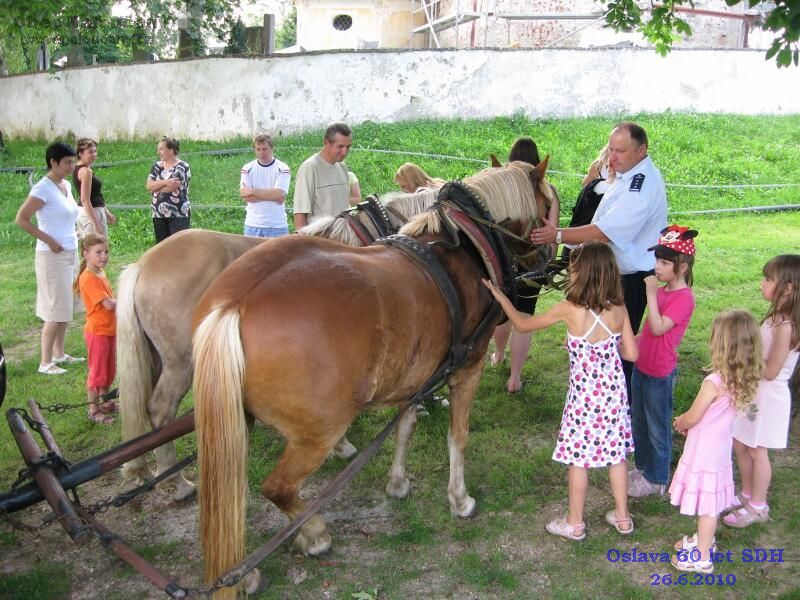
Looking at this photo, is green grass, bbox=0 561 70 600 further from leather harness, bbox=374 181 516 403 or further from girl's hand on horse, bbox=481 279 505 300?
girl's hand on horse, bbox=481 279 505 300

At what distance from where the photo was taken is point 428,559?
10.7 feet

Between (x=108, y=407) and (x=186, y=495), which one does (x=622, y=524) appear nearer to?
(x=186, y=495)

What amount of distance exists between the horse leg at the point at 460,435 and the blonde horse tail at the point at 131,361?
1689 millimetres

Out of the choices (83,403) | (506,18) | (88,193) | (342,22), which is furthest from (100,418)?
(342,22)

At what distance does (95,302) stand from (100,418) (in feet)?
2.81

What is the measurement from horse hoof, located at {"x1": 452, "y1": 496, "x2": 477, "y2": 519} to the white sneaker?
932mm

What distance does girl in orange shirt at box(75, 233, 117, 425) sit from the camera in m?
4.58

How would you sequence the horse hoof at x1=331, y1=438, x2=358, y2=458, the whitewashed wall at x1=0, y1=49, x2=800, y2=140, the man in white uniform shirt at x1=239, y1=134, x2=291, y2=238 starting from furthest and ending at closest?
the whitewashed wall at x1=0, y1=49, x2=800, y2=140 < the man in white uniform shirt at x1=239, y1=134, x2=291, y2=238 < the horse hoof at x1=331, y1=438, x2=358, y2=458

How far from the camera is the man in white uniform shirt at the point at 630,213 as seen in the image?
149 inches

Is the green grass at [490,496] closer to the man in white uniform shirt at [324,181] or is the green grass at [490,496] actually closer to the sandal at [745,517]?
the sandal at [745,517]

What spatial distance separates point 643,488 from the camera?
3.79 m

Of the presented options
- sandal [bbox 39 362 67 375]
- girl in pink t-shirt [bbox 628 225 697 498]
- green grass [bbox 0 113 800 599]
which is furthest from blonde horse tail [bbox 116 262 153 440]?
girl in pink t-shirt [bbox 628 225 697 498]

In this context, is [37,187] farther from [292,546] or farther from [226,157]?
[226,157]

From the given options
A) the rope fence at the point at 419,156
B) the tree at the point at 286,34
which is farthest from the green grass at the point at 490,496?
the tree at the point at 286,34
